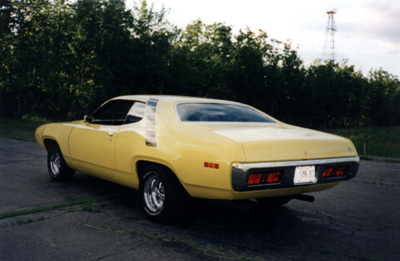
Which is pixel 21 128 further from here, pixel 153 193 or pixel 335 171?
pixel 335 171

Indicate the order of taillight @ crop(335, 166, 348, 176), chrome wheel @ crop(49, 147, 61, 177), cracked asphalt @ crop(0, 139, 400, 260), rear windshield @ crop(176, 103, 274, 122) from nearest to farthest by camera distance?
1. cracked asphalt @ crop(0, 139, 400, 260)
2. taillight @ crop(335, 166, 348, 176)
3. rear windshield @ crop(176, 103, 274, 122)
4. chrome wheel @ crop(49, 147, 61, 177)

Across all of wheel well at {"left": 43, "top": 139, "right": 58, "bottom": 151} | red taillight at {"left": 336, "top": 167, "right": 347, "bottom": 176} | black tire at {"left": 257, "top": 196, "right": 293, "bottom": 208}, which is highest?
red taillight at {"left": 336, "top": 167, "right": 347, "bottom": 176}

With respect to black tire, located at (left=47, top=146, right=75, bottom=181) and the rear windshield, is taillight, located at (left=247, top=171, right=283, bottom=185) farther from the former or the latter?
black tire, located at (left=47, top=146, right=75, bottom=181)

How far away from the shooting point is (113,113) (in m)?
5.84

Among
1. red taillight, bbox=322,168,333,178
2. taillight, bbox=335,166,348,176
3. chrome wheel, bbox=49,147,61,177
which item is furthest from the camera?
chrome wheel, bbox=49,147,61,177

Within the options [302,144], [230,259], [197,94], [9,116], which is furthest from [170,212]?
[197,94]

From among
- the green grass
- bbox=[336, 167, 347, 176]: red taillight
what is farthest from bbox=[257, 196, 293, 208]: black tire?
the green grass

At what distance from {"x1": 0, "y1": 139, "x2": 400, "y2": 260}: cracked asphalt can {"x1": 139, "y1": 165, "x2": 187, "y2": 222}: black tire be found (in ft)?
0.45

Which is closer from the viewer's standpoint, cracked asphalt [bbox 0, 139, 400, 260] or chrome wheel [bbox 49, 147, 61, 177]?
cracked asphalt [bbox 0, 139, 400, 260]

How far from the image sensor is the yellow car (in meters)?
4.02

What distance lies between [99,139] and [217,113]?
1.70 metres

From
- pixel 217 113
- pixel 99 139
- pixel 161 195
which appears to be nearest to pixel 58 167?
pixel 99 139

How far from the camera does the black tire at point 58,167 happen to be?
676 cm

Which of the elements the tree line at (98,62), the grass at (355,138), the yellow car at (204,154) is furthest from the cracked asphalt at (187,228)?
the tree line at (98,62)
